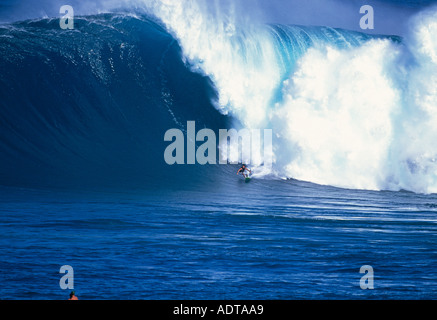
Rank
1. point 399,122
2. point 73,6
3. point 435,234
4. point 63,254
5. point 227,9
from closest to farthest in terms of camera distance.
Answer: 1. point 63,254
2. point 435,234
3. point 399,122
4. point 73,6
5. point 227,9

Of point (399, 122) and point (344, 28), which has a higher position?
point (344, 28)

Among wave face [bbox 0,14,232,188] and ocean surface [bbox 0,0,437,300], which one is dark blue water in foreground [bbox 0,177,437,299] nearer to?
ocean surface [bbox 0,0,437,300]

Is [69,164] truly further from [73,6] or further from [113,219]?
[73,6]

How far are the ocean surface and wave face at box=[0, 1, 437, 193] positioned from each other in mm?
42

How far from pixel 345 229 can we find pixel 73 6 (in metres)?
12.6

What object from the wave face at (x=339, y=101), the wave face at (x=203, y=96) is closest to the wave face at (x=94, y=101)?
the wave face at (x=203, y=96)

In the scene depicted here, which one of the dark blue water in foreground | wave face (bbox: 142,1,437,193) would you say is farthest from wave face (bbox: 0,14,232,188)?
the dark blue water in foreground

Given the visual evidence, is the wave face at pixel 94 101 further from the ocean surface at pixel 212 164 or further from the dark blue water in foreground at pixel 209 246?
the dark blue water in foreground at pixel 209 246

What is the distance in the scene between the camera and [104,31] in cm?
1989

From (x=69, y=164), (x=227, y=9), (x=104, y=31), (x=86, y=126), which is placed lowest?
(x=69, y=164)

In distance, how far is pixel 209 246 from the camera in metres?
10.1

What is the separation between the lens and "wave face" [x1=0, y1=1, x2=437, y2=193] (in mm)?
17469
